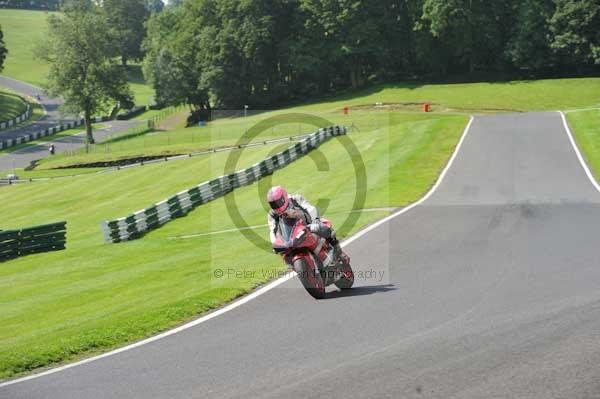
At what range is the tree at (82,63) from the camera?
Result: 89.8 m

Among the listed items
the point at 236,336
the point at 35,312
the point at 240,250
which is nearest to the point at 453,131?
the point at 240,250

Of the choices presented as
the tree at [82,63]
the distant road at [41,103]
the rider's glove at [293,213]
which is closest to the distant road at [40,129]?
the distant road at [41,103]

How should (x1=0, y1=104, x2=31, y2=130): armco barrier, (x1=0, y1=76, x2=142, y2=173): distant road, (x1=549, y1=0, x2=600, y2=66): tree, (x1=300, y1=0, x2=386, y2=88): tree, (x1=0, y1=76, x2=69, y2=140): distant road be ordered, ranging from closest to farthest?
(x1=0, y1=76, x2=142, y2=173): distant road < (x1=549, y1=0, x2=600, y2=66): tree < (x1=300, y1=0, x2=386, y2=88): tree < (x1=0, y1=76, x2=69, y2=140): distant road < (x1=0, y1=104, x2=31, y2=130): armco barrier

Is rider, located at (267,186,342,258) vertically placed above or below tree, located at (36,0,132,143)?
below

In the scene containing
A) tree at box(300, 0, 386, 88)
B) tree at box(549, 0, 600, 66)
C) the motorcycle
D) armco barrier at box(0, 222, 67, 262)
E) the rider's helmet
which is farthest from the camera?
tree at box(300, 0, 386, 88)

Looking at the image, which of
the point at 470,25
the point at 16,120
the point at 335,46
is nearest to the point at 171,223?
the point at 470,25

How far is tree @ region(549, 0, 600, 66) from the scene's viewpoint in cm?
8269

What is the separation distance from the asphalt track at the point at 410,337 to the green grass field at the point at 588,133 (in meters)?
15.8

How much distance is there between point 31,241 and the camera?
90.5ft

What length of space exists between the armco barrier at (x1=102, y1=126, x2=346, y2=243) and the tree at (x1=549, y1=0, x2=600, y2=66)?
160 ft

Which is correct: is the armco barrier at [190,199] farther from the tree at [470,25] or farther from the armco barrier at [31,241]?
the tree at [470,25]

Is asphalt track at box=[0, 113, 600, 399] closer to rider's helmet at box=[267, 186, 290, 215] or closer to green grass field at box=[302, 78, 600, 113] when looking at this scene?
rider's helmet at box=[267, 186, 290, 215]

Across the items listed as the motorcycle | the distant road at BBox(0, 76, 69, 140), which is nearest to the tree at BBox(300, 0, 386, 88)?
the distant road at BBox(0, 76, 69, 140)

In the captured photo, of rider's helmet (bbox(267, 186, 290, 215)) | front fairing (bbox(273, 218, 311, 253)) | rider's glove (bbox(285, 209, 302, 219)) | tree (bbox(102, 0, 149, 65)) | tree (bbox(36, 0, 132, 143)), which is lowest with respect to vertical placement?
front fairing (bbox(273, 218, 311, 253))
